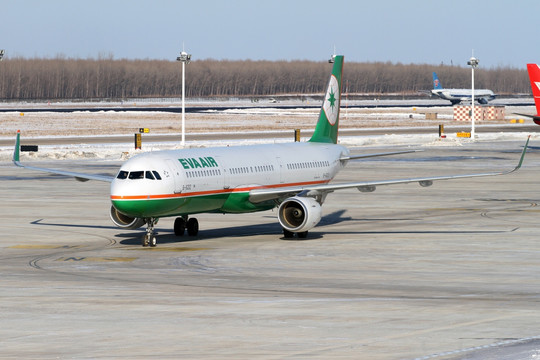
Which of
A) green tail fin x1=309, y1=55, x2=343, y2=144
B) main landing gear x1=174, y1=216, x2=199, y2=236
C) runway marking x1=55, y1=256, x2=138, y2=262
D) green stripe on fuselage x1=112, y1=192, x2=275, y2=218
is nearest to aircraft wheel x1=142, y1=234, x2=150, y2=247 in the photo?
green stripe on fuselage x1=112, y1=192, x2=275, y2=218

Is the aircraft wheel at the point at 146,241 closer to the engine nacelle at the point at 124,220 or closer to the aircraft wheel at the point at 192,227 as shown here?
the engine nacelle at the point at 124,220

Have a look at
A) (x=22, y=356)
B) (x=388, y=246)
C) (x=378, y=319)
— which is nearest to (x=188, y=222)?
(x=388, y=246)

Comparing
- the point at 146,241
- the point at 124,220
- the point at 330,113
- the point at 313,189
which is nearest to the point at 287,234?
the point at 313,189

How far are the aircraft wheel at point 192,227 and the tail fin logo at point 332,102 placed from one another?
9.66m

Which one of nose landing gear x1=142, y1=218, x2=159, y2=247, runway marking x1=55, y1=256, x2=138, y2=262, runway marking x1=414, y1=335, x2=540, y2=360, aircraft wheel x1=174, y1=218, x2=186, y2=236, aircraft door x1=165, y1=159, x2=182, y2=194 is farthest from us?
aircraft wheel x1=174, y1=218, x2=186, y2=236

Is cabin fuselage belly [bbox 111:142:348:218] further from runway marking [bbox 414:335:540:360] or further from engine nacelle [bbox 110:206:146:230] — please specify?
runway marking [bbox 414:335:540:360]

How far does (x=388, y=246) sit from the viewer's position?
3584 cm

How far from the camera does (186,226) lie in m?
39.4

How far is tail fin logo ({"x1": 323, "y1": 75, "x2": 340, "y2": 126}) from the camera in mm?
45806

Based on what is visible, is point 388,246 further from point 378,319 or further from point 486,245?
point 378,319

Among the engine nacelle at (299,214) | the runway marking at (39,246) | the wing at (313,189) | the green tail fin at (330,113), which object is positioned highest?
the green tail fin at (330,113)

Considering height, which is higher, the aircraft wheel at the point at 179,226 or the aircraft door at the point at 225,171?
the aircraft door at the point at 225,171

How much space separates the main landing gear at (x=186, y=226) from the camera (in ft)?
128

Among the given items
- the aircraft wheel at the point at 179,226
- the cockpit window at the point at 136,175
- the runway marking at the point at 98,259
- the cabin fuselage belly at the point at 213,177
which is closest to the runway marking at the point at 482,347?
the runway marking at the point at 98,259
